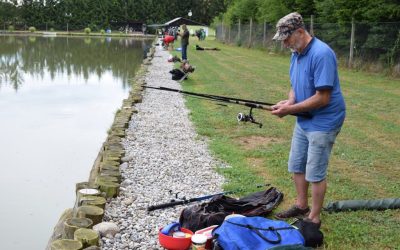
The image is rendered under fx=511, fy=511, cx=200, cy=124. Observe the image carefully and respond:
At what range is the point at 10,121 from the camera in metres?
11.0

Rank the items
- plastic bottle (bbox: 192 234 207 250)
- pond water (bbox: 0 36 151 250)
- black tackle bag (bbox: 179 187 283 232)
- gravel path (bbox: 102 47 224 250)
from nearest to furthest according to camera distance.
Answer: plastic bottle (bbox: 192 234 207 250) < black tackle bag (bbox: 179 187 283 232) < gravel path (bbox: 102 47 224 250) < pond water (bbox: 0 36 151 250)

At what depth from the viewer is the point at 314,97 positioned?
4.08 meters

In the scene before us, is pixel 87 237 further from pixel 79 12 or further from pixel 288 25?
pixel 79 12

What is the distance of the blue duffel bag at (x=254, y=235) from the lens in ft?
12.2

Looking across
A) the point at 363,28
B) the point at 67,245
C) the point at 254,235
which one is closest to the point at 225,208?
the point at 254,235

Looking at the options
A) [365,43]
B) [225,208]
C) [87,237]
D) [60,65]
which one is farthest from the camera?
[60,65]

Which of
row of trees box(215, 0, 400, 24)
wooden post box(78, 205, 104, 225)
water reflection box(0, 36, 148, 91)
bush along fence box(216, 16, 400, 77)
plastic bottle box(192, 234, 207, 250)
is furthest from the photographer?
water reflection box(0, 36, 148, 91)

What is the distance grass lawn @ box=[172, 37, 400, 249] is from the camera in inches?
181

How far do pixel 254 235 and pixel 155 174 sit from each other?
263 cm

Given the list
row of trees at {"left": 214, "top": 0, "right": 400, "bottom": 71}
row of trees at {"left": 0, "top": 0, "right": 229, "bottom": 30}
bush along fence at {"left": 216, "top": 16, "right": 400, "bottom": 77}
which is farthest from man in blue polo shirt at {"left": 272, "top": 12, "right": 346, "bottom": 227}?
Answer: row of trees at {"left": 0, "top": 0, "right": 229, "bottom": 30}

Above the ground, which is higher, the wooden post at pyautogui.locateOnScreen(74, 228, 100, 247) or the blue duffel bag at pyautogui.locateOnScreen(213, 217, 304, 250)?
the blue duffel bag at pyautogui.locateOnScreen(213, 217, 304, 250)

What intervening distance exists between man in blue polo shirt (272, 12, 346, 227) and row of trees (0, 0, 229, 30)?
6792 centimetres

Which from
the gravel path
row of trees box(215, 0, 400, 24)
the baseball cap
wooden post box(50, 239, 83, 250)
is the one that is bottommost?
the gravel path

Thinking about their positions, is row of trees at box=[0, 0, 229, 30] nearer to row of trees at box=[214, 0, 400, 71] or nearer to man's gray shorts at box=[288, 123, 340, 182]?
row of trees at box=[214, 0, 400, 71]
